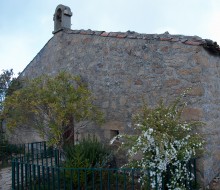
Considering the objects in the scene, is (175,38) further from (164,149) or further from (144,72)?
(164,149)

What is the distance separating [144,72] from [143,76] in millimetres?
87

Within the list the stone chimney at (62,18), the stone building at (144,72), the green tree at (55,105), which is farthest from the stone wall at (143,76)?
the green tree at (55,105)

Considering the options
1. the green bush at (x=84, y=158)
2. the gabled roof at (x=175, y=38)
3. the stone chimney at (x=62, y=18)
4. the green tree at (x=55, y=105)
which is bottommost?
the green bush at (x=84, y=158)

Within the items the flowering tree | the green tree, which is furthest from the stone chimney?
the flowering tree

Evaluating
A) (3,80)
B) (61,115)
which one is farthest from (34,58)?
(61,115)

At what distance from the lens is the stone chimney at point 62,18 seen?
318 inches

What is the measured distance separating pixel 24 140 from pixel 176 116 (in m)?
6.34

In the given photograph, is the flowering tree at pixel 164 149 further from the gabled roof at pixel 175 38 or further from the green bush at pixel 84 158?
the gabled roof at pixel 175 38

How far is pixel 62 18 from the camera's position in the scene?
8102 millimetres

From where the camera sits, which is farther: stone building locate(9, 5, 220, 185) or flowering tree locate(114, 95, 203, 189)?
stone building locate(9, 5, 220, 185)

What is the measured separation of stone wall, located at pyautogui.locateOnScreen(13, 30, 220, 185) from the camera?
5.15 metres

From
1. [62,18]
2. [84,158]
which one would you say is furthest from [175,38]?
[62,18]

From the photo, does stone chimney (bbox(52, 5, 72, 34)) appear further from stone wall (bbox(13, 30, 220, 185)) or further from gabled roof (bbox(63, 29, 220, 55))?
gabled roof (bbox(63, 29, 220, 55))

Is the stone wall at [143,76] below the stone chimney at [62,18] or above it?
below
